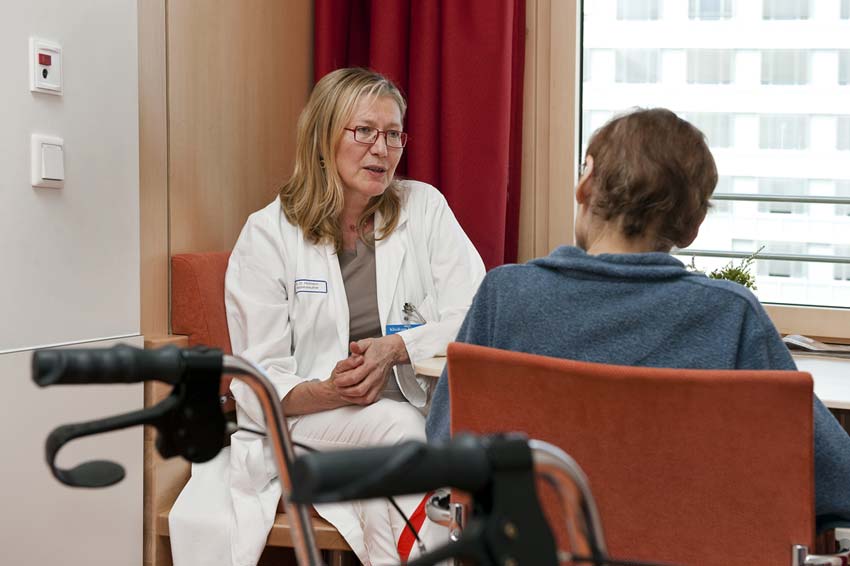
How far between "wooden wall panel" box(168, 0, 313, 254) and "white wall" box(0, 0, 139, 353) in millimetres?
223

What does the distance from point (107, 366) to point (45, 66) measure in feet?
4.43

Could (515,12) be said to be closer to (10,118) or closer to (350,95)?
(350,95)

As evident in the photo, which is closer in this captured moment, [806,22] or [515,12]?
[806,22]

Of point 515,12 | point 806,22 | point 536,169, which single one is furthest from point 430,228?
point 806,22

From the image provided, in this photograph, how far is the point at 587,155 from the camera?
1.41 meters

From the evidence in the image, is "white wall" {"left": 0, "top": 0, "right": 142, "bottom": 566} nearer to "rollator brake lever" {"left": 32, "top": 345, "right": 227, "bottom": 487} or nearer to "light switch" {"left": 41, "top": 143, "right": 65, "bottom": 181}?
"light switch" {"left": 41, "top": 143, "right": 65, "bottom": 181}

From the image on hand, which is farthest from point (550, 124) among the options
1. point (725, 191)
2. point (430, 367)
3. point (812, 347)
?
point (430, 367)

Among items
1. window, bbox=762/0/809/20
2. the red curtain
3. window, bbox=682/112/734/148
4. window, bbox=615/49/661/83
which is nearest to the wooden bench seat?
the red curtain

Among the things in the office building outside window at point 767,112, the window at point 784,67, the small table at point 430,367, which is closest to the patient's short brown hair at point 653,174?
the small table at point 430,367

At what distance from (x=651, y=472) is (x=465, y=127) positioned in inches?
75.1

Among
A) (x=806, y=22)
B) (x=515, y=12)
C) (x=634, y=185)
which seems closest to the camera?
(x=634, y=185)

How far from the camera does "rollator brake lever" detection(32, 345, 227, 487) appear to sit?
2.23ft

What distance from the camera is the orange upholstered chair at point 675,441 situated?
107 cm

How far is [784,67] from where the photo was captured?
276 centimetres
